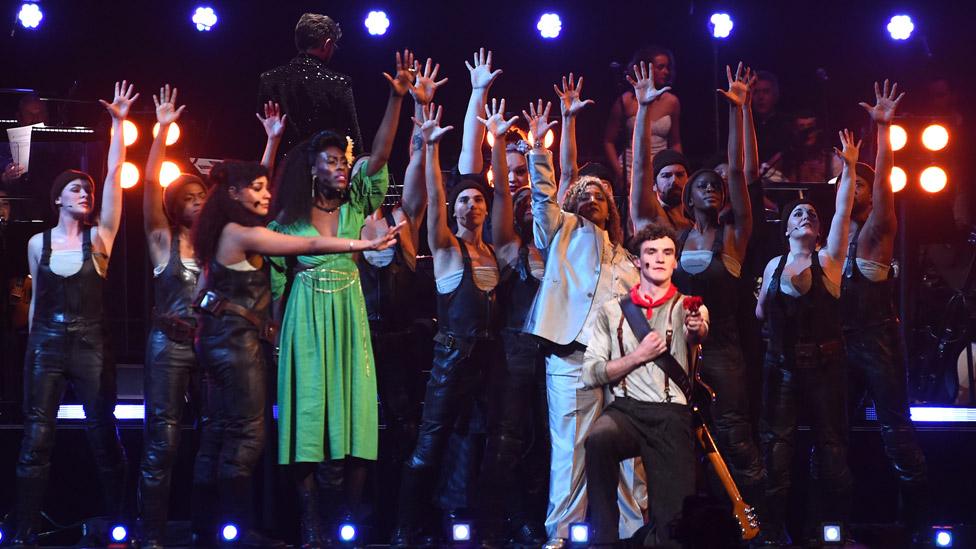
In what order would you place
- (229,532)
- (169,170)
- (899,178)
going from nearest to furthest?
(229,532)
(169,170)
(899,178)

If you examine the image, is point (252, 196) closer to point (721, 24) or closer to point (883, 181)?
point (883, 181)

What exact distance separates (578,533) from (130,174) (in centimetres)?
411

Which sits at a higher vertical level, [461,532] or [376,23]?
[376,23]

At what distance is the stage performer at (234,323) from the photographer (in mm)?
5996

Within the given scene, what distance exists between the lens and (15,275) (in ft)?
27.6

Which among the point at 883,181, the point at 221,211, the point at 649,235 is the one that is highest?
the point at 883,181

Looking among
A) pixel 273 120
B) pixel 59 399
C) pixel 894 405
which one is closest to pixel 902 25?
pixel 894 405

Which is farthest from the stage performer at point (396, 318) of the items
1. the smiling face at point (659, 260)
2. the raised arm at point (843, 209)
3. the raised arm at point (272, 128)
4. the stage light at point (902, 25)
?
the stage light at point (902, 25)

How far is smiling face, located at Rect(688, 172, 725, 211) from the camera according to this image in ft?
22.4

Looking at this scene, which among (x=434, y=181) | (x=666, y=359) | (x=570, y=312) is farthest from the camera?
(x=434, y=181)

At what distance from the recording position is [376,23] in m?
9.23

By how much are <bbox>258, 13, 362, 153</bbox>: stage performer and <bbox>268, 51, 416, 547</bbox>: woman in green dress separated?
0.63 meters

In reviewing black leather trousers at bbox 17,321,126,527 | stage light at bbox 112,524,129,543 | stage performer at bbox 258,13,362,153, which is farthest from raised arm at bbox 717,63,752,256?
stage light at bbox 112,524,129,543

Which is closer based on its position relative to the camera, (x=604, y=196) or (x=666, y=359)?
(x=666, y=359)
